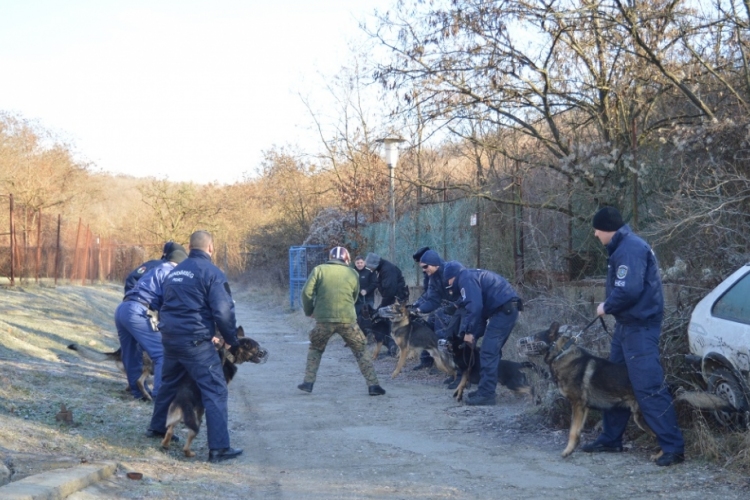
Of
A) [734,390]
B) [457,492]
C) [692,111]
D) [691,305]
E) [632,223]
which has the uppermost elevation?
[692,111]

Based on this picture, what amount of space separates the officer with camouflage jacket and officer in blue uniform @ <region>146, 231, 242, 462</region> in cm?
329

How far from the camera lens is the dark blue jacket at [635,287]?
6.45 meters

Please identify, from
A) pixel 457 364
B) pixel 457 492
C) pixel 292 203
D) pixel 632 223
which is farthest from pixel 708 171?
pixel 292 203

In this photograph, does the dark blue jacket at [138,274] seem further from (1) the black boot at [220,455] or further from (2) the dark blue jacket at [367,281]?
(2) the dark blue jacket at [367,281]

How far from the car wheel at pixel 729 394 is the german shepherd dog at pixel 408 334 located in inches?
219

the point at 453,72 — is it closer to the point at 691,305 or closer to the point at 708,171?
the point at 708,171

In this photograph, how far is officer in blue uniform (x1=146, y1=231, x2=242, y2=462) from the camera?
705cm

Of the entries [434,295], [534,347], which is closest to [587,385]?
[534,347]

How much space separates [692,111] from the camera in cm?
1273

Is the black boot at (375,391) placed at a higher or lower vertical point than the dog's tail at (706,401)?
lower

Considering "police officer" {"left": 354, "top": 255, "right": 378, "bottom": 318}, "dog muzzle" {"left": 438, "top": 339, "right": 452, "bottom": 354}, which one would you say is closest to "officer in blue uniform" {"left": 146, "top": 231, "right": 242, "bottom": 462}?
"dog muzzle" {"left": 438, "top": 339, "right": 452, "bottom": 354}

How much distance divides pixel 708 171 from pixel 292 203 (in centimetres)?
2475

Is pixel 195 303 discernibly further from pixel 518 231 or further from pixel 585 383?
pixel 518 231

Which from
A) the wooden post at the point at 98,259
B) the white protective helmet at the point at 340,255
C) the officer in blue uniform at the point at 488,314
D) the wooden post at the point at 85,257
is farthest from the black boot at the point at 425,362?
the wooden post at the point at 98,259
